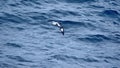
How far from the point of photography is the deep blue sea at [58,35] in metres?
12.2

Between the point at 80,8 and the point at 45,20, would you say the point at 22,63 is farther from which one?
the point at 80,8

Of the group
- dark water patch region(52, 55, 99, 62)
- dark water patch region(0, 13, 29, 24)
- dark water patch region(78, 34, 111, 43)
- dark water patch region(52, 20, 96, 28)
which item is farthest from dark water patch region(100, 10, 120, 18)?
dark water patch region(52, 55, 99, 62)

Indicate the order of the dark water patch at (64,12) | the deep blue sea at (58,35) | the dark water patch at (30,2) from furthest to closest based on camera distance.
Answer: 1. the dark water patch at (30,2)
2. the dark water patch at (64,12)
3. the deep blue sea at (58,35)

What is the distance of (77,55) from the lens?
12.8 meters

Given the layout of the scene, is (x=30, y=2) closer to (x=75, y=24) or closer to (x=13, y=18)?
(x=13, y=18)

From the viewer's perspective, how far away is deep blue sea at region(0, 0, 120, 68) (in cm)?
1223

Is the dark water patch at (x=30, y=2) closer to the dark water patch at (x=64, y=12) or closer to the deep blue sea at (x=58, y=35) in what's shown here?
the deep blue sea at (x=58, y=35)

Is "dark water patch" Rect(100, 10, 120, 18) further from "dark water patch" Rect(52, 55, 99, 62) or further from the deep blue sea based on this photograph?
"dark water patch" Rect(52, 55, 99, 62)

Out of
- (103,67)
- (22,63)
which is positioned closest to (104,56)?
(103,67)

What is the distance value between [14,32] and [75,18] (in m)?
4.48

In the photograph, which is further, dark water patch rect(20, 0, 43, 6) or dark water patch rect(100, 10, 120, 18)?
dark water patch rect(100, 10, 120, 18)

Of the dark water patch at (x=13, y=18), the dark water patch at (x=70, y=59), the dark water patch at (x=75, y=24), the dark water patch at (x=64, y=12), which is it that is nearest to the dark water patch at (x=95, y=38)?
the dark water patch at (x=75, y=24)

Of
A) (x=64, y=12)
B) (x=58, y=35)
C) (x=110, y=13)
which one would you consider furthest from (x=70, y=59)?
(x=110, y=13)

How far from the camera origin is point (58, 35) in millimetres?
14125
